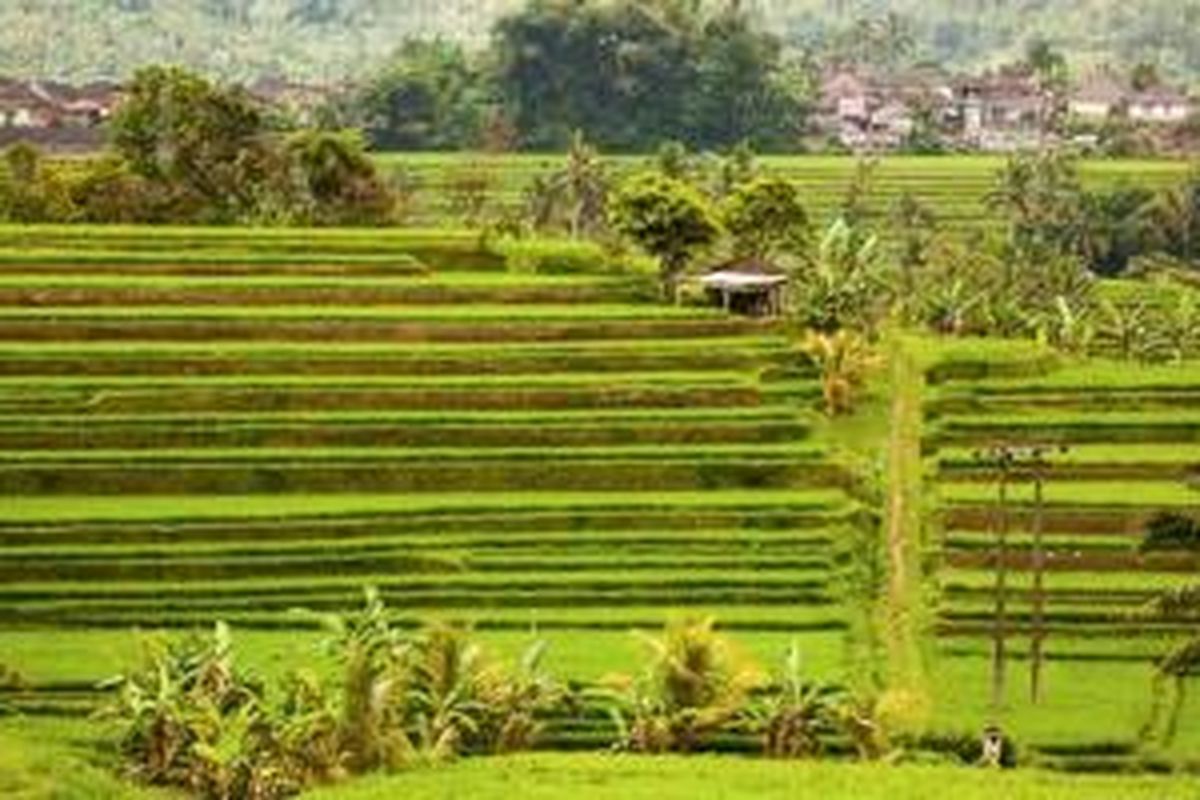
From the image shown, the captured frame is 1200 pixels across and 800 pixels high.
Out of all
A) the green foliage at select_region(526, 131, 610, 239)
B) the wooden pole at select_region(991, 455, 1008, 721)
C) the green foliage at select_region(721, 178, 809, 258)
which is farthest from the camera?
the green foliage at select_region(526, 131, 610, 239)

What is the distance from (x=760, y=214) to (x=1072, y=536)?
17.4 m

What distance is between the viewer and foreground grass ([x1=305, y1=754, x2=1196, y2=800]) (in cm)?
2388

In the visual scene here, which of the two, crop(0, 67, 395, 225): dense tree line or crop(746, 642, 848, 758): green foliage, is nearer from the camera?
crop(746, 642, 848, 758): green foliage

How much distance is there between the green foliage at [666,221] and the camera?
4703 cm

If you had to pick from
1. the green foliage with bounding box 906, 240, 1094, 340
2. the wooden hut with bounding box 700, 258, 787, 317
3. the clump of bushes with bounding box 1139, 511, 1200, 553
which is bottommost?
the green foliage with bounding box 906, 240, 1094, 340

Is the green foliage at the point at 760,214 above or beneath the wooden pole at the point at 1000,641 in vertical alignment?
above

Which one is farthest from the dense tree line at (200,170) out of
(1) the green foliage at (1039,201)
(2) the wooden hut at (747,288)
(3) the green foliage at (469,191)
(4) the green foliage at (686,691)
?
(4) the green foliage at (686,691)

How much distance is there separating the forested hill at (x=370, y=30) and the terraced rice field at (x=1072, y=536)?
8340cm

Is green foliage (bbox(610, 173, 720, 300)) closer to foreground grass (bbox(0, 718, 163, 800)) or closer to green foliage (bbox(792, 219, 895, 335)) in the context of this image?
green foliage (bbox(792, 219, 895, 335))

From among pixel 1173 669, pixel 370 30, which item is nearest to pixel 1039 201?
pixel 1173 669

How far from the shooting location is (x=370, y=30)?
149 m

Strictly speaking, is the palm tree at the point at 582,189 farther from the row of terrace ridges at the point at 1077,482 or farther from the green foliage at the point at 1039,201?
the row of terrace ridges at the point at 1077,482

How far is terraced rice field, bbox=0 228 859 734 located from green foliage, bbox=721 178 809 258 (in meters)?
5.25

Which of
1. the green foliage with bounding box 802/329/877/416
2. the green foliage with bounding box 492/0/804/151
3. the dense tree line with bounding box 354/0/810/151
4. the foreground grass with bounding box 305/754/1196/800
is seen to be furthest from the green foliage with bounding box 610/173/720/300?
the green foliage with bounding box 492/0/804/151
